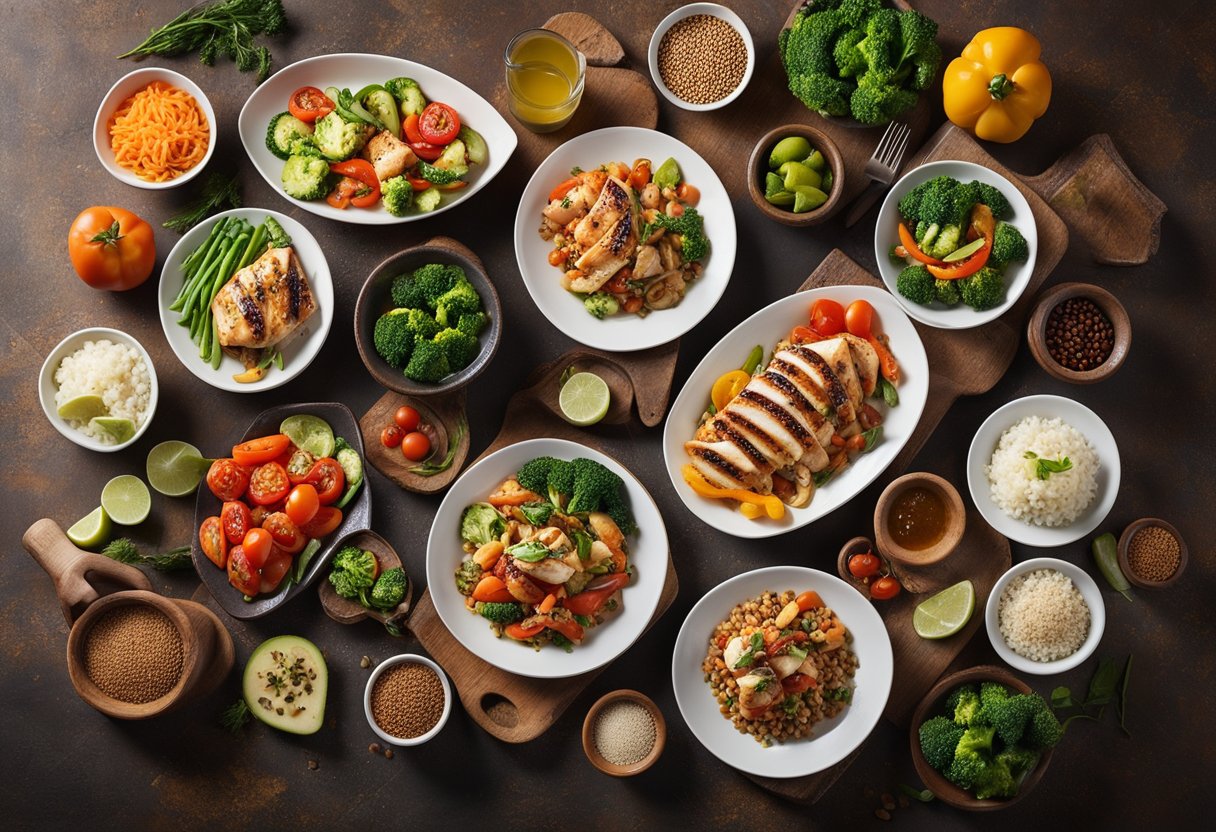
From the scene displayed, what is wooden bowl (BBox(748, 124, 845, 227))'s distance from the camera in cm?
527

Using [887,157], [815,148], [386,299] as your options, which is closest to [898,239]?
[887,157]

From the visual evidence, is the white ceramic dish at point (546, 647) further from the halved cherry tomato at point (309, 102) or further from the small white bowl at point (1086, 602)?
the halved cherry tomato at point (309, 102)

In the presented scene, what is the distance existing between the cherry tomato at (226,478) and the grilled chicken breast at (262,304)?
2.24 feet

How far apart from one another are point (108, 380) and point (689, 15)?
Result: 3969 mm

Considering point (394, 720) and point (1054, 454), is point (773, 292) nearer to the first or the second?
point (1054, 454)

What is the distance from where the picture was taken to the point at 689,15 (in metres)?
5.49

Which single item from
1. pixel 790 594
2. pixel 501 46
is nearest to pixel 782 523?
pixel 790 594

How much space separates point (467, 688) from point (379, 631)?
0.63 m

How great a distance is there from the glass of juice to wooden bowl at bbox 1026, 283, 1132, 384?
9.52ft

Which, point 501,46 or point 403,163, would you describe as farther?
point 501,46

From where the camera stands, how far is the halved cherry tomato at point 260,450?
206 inches

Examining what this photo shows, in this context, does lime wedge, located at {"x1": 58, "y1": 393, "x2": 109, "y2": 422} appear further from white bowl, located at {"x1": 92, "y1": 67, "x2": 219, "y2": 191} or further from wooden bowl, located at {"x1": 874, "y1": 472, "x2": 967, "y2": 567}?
wooden bowl, located at {"x1": 874, "y1": 472, "x2": 967, "y2": 567}

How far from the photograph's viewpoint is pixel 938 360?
212 inches

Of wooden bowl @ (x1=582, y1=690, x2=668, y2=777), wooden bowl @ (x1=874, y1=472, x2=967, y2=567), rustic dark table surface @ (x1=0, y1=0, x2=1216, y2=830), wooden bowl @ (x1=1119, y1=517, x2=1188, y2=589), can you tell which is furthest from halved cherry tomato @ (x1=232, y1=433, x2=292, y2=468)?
wooden bowl @ (x1=1119, y1=517, x2=1188, y2=589)
